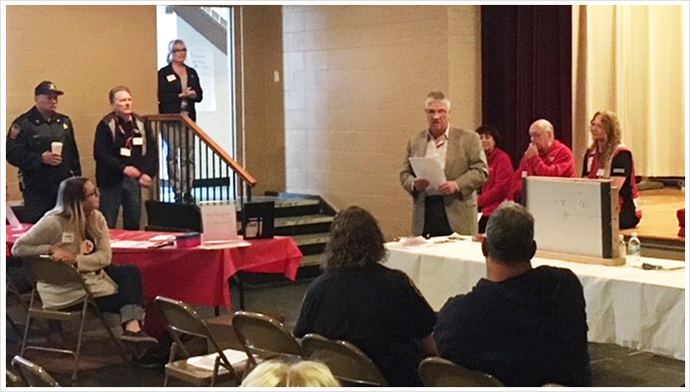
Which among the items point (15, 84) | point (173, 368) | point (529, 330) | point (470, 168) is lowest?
point (173, 368)

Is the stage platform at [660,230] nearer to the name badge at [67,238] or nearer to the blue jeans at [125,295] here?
the blue jeans at [125,295]

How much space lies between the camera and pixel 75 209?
16.9ft

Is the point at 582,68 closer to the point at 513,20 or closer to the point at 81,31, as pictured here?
the point at 513,20

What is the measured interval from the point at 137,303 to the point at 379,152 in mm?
4052

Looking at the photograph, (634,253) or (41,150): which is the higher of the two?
(41,150)

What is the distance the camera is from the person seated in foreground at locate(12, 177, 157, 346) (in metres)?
5.12

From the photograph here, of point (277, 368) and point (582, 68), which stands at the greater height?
point (582, 68)

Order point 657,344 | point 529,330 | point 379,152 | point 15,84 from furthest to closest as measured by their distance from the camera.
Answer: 1. point 379,152
2. point 15,84
3. point 657,344
4. point 529,330

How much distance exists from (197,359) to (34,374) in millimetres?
1182

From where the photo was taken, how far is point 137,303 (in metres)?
5.20

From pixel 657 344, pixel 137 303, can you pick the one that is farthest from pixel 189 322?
pixel 657 344

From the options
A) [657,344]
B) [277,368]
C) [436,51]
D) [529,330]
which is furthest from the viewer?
[436,51]

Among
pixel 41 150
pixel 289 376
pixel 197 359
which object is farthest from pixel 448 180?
pixel 289 376

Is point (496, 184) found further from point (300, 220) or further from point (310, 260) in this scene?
point (300, 220)
